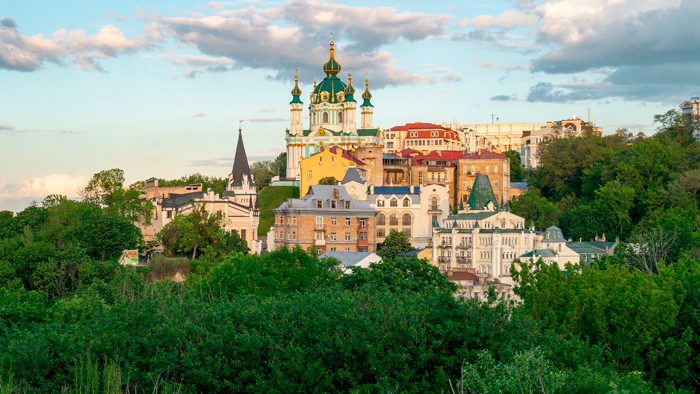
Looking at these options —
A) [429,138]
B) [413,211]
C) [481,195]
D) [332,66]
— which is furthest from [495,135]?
[481,195]

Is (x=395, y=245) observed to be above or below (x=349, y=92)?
below

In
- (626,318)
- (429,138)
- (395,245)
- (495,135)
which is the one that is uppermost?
(495,135)

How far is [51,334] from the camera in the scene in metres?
21.5

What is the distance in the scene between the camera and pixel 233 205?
71625 mm

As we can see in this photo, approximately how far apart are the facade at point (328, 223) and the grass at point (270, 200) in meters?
10.2

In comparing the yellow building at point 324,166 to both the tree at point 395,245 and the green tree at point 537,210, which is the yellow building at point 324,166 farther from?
the green tree at point 537,210

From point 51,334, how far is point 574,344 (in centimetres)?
1400

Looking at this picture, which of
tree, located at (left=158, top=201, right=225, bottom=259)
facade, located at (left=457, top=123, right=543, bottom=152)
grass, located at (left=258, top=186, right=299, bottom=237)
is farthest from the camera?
facade, located at (left=457, top=123, right=543, bottom=152)

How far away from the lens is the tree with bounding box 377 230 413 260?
209 feet

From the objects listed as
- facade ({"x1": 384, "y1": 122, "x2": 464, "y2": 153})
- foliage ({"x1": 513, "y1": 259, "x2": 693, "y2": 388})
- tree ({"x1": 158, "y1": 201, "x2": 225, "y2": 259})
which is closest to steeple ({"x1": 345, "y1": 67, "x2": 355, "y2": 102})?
facade ({"x1": 384, "y1": 122, "x2": 464, "y2": 153})

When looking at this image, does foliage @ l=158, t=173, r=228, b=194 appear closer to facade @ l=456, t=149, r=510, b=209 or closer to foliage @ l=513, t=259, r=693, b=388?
facade @ l=456, t=149, r=510, b=209

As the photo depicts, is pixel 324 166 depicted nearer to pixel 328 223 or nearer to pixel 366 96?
pixel 328 223

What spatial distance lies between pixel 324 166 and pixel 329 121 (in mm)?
20082

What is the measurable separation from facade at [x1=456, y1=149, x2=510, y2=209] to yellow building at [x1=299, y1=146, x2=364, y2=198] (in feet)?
33.3
